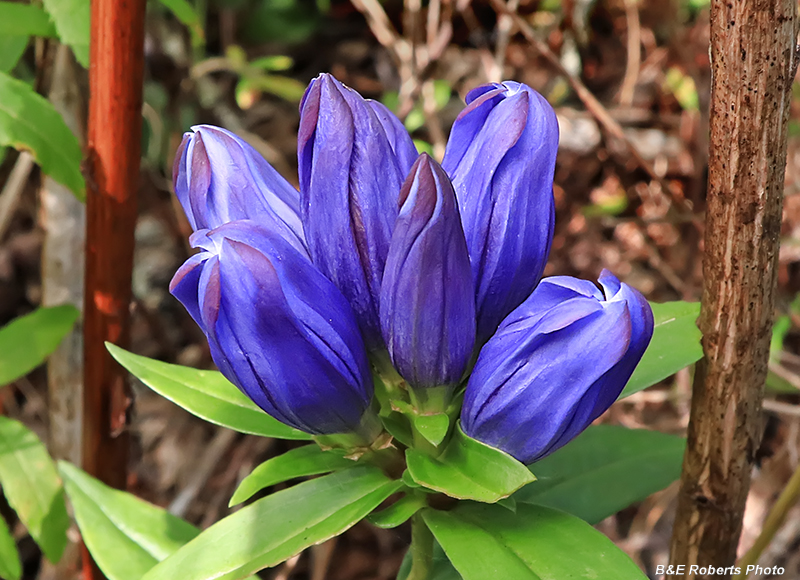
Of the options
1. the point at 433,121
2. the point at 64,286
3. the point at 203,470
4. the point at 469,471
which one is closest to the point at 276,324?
the point at 469,471

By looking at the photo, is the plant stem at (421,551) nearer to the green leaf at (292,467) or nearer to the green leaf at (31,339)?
the green leaf at (292,467)

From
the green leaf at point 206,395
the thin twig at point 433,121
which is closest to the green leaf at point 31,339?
the green leaf at point 206,395

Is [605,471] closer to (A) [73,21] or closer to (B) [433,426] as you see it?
(B) [433,426]

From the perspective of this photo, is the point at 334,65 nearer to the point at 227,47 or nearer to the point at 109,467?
the point at 227,47

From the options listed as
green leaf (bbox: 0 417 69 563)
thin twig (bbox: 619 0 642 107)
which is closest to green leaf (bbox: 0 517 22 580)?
green leaf (bbox: 0 417 69 563)

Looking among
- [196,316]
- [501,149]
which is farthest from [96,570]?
[501,149]

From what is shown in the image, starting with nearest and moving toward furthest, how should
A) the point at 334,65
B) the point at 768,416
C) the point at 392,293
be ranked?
the point at 392,293
the point at 768,416
the point at 334,65
